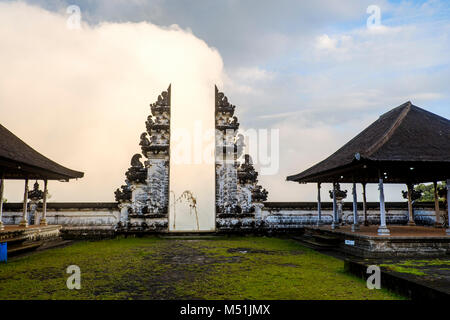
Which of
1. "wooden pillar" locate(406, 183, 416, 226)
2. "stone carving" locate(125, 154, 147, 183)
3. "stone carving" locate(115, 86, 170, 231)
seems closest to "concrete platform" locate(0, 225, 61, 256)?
"stone carving" locate(115, 86, 170, 231)

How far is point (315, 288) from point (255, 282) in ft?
3.57

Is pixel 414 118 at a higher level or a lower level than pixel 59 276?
higher

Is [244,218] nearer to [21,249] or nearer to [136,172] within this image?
[136,172]

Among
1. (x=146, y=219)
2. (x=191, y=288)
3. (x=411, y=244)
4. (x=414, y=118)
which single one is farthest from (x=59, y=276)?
(x=414, y=118)

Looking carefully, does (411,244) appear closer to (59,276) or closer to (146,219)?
(59,276)

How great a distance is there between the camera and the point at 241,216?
14422mm

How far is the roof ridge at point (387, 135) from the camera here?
28.9 feet

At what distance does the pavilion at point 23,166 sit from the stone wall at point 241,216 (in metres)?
1.05

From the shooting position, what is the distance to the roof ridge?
8795mm

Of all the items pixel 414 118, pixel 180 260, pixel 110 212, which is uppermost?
pixel 414 118

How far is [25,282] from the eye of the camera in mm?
6016

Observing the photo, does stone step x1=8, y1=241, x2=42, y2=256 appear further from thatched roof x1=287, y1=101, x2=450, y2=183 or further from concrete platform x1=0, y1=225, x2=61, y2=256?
thatched roof x1=287, y1=101, x2=450, y2=183

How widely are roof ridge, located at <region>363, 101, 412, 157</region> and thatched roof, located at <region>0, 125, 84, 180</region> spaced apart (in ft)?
32.6

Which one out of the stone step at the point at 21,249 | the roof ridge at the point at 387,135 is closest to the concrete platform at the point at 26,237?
the stone step at the point at 21,249
